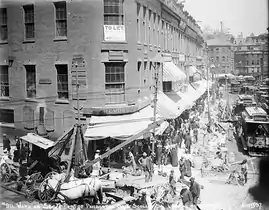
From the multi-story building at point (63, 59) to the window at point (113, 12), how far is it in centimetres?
3

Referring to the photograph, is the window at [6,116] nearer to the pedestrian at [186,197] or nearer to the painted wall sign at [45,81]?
the painted wall sign at [45,81]

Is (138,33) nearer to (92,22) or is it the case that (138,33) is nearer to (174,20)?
(92,22)

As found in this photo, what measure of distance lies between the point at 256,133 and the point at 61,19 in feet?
31.1

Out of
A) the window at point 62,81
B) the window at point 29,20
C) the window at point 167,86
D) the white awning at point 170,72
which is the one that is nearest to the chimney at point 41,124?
the window at point 62,81

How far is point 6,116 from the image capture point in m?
12.5

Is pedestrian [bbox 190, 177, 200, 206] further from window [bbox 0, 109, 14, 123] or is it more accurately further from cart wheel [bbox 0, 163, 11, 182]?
window [bbox 0, 109, 14, 123]

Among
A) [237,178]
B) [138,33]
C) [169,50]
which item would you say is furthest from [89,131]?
[169,50]

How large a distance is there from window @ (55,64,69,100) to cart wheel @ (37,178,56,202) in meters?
2.89

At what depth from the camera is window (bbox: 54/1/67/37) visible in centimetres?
1159

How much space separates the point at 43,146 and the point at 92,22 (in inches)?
166

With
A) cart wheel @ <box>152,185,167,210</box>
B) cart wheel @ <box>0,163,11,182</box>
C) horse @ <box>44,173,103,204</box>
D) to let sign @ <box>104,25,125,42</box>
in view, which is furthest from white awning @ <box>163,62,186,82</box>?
cart wheel @ <box>0,163,11,182</box>

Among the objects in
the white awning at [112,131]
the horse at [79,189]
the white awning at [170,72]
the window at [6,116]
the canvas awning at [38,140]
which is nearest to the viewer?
the horse at [79,189]

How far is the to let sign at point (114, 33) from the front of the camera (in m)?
12.0

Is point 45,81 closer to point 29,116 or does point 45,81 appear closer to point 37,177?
point 29,116
